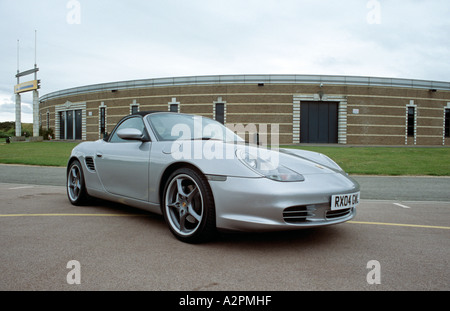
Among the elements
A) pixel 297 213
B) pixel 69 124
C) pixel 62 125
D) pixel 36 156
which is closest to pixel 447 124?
pixel 36 156

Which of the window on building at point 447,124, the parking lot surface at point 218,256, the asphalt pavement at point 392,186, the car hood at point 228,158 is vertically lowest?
the parking lot surface at point 218,256

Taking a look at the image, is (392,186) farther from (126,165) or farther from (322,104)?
(322,104)

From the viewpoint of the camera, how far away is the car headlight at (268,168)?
9.22ft

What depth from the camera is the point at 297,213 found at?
9.11ft

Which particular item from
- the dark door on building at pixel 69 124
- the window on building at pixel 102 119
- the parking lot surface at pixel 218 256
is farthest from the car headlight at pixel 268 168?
the dark door on building at pixel 69 124

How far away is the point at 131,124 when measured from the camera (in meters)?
4.35

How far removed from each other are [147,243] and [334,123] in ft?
103

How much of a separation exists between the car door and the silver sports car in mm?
11

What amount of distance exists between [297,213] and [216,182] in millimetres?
736

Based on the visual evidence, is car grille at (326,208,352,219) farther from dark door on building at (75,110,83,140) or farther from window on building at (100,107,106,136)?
dark door on building at (75,110,83,140)

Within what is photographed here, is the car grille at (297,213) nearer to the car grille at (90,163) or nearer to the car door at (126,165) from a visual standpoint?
the car door at (126,165)
